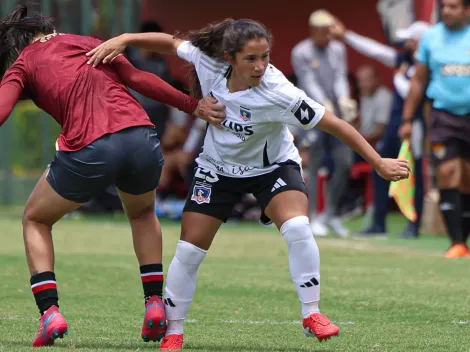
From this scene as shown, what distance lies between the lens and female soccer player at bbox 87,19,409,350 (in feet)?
18.5

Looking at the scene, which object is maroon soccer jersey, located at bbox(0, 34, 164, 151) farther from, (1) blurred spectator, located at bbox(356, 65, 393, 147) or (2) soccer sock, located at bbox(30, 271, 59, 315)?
(1) blurred spectator, located at bbox(356, 65, 393, 147)

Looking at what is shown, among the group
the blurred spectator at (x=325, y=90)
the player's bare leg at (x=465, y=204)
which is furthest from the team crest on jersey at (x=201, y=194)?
the blurred spectator at (x=325, y=90)

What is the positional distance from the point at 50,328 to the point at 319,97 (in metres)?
7.71

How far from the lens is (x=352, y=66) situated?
17.8 metres

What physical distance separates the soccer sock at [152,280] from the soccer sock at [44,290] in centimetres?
48

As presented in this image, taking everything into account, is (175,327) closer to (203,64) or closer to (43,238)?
(43,238)

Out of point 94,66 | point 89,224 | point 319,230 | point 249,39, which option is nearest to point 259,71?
point 249,39

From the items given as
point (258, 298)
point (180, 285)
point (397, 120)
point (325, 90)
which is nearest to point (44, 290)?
point (180, 285)

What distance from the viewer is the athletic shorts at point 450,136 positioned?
10.4 metres

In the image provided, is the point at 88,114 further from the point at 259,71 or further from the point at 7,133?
the point at 7,133

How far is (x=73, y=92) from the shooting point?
568 cm

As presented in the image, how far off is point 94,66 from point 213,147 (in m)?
0.72

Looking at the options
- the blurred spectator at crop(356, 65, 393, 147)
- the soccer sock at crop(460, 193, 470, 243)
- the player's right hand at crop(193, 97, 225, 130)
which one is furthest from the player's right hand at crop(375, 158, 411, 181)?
the blurred spectator at crop(356, 65, 393, 147)

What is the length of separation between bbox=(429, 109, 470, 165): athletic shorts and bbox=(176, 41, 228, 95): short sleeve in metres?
4.87
